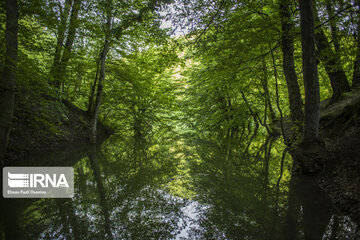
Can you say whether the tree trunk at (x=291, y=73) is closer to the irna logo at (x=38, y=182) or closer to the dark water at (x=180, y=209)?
the dark water at (x=180, y=209)

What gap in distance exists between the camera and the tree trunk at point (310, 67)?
12.9ft

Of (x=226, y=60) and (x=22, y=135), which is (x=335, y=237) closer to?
(x=226, y=60)

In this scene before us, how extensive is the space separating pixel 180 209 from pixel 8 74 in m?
4.82

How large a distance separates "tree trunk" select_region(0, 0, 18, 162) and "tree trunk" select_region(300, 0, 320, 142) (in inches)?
242

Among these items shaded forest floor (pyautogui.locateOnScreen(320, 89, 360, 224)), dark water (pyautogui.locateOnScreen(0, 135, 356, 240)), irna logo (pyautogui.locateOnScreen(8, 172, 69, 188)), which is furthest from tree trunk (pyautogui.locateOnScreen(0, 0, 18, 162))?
shaded forest floor (pyautogui.locateOnScreen(320, 89, 360, 224))

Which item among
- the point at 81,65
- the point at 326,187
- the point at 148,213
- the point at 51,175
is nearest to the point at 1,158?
the point at 51,175

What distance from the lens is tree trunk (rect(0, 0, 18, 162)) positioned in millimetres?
4371

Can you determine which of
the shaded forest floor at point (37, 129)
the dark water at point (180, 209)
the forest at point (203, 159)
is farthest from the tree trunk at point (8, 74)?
the dark water at point (180, 209)

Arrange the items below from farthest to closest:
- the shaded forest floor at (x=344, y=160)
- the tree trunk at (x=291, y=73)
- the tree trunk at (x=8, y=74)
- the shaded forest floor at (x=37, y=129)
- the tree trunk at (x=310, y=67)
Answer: the shaded forest floor at (x=37, y=129) < the tree trunk at (x=291, y=73) < the tree trunk at (x=8, y=74) < the tree trunk at (x=310, y=67) < the shaded forest floor at (x=344, y=160)

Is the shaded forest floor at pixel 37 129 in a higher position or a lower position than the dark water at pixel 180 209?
Answer: higher

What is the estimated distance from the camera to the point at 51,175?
4.52 metres

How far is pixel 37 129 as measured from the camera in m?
6.88

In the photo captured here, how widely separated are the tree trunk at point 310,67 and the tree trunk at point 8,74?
6144mm

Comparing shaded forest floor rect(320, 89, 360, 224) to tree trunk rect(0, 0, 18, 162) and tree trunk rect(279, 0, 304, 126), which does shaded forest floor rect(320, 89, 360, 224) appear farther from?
tree trunk rect(0, 0, 18, 162)
